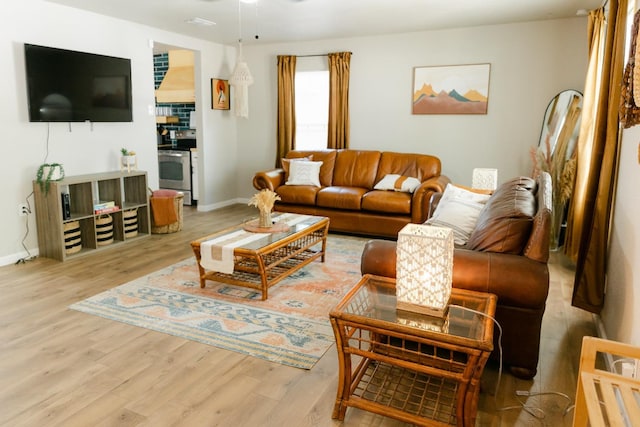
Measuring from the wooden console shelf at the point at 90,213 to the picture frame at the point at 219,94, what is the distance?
200 cm

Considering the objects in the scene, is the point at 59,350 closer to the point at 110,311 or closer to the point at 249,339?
the point at 110,311

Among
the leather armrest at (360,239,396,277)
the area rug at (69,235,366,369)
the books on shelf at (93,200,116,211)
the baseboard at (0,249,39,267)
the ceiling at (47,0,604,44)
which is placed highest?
the ceiling at (47,0,604,44)

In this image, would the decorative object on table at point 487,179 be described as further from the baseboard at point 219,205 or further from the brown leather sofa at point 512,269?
the baseboard at point 219,205

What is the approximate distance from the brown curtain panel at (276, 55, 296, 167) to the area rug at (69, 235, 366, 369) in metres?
3.07

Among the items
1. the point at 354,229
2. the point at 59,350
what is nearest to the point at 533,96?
the point at 354,229

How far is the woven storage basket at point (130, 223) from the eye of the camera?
498 cm

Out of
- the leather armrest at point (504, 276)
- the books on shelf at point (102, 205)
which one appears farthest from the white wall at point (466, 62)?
the leather armrest at point (504, 276)

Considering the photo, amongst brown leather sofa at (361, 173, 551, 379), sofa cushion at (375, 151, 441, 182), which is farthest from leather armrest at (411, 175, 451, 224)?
brown leather sofa at (361, 173, 551, 379)

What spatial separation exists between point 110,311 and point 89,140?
2481 mm

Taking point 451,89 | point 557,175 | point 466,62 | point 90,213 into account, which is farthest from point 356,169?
point 90,213

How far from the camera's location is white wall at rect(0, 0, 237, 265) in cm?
414

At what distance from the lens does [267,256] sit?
12.4 ft

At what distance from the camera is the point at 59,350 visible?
2.60 meters

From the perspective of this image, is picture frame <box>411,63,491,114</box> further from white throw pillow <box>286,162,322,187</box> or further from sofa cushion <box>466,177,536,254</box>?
sofa cushion <box>466,177,536,254</box>
